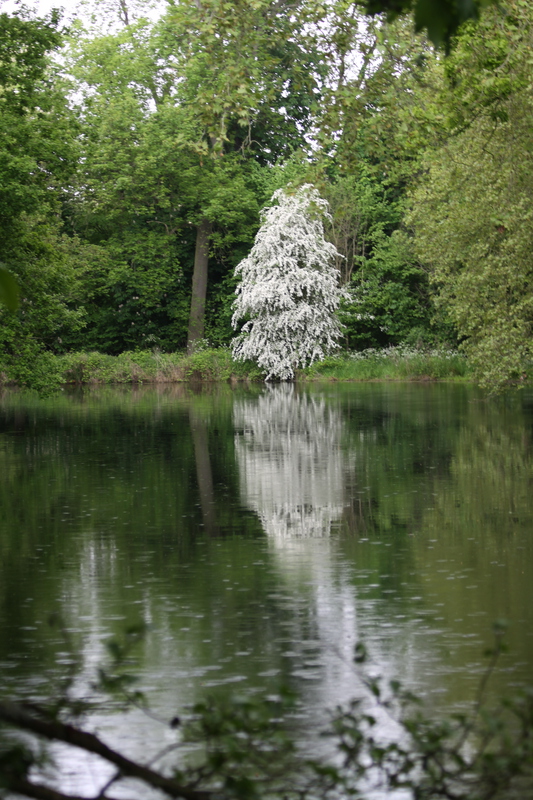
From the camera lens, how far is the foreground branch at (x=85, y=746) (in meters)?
2.94

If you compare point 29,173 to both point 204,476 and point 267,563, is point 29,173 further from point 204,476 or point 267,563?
point 267,563

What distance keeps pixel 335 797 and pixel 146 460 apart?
15.4 m

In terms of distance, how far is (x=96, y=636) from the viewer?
7945 millimetres

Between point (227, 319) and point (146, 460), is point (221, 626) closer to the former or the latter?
point (146, 460)


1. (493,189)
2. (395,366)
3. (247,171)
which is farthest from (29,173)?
(247,171)

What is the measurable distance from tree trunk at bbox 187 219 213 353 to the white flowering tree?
6.38m

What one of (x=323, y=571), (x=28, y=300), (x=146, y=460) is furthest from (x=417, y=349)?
(x=323, y=571)

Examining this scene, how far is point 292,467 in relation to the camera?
18.8 m

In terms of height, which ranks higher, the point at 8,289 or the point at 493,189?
the point at 493,189

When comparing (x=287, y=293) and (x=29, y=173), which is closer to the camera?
(x=29, y=173)

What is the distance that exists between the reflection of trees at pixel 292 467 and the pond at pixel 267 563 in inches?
2.6

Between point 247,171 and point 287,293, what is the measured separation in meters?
12.4

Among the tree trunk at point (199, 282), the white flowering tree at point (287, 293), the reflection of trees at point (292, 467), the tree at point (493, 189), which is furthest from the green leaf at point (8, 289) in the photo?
the tree trunk at point (199, 282)

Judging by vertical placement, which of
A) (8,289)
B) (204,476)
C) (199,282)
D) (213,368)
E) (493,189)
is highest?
(493,189)
